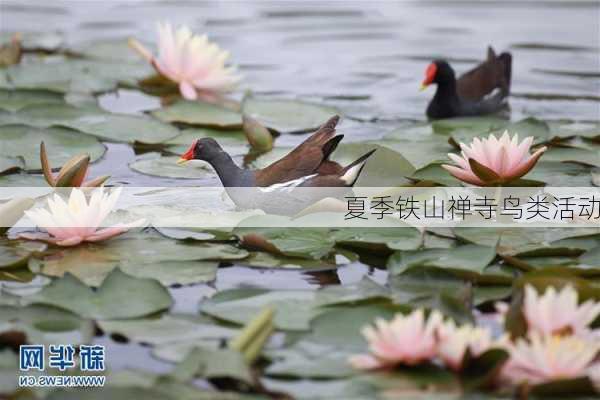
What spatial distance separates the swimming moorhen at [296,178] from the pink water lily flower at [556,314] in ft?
5.91

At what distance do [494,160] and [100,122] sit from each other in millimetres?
2918

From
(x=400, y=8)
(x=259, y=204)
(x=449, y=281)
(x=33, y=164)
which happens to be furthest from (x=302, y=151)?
(x=400, y=8)

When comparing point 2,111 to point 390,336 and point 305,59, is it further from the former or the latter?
point 390,336

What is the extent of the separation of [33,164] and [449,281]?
277 cm

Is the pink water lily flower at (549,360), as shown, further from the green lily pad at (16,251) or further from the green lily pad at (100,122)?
the green lily pad at (100,122)

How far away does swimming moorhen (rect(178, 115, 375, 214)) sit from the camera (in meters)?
5.36

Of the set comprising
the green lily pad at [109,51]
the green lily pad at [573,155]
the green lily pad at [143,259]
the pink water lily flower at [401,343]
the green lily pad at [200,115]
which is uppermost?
the green lily pad at [109,51]

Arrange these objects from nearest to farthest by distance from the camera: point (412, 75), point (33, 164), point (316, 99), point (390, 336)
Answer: point (390, 336) → point (33, 164) → point (316, 99) → point (412, 75)

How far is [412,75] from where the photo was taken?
9.29 m

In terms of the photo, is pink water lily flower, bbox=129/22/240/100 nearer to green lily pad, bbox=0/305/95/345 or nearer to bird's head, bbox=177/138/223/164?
bird's head, bbox=177/138/223/164

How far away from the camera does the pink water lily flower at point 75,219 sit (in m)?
4.77

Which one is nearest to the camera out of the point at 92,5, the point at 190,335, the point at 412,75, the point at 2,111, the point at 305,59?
the point at 190,335

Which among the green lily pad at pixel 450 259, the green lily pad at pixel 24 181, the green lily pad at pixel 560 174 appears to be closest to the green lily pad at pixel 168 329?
the green lily pad at pixel 450 259

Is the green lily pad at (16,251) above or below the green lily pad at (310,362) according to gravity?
above
